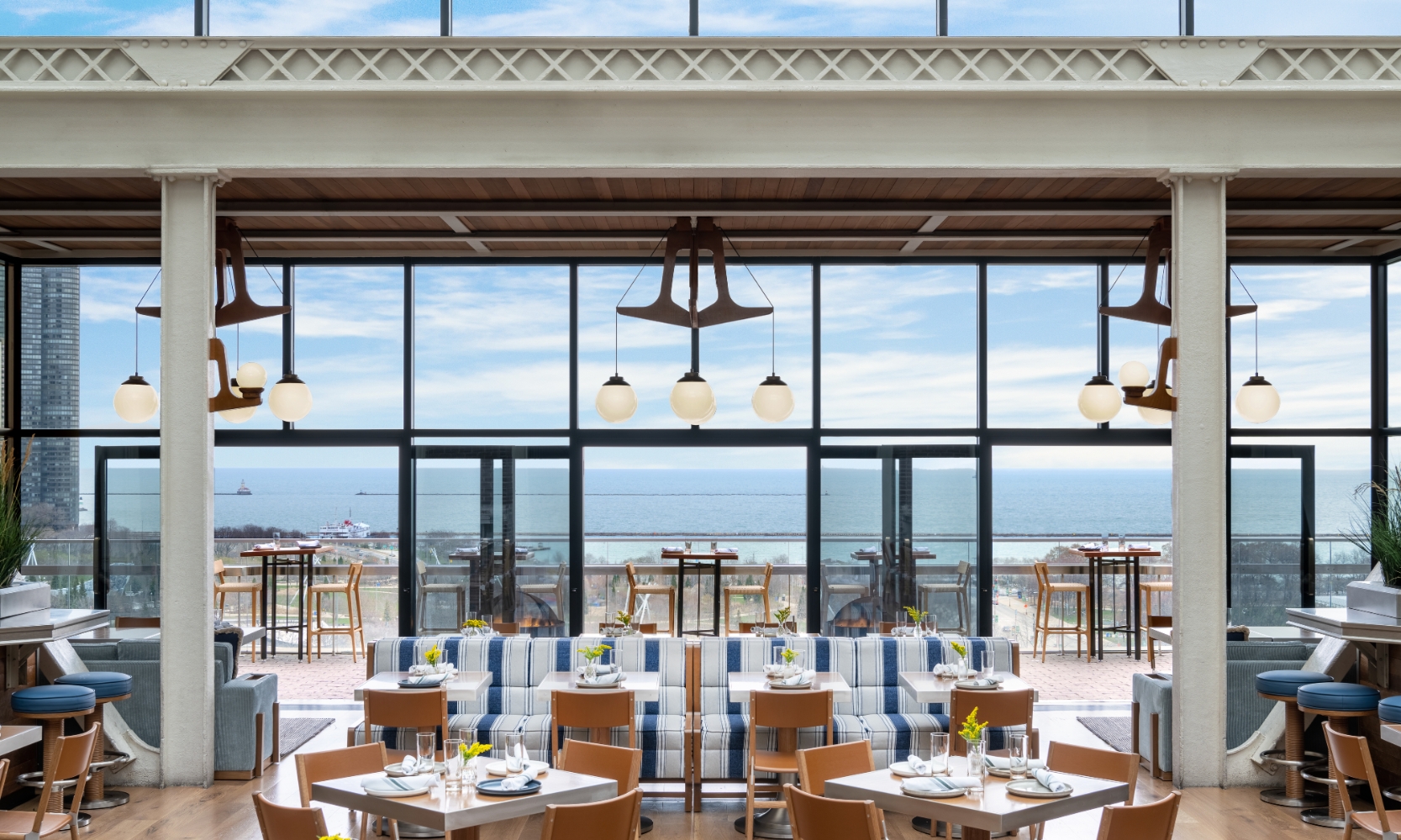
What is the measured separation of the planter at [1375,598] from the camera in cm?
630

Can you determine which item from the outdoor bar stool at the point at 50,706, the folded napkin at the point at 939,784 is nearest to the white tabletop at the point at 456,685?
the outdoor bar stool at the point at 50,706

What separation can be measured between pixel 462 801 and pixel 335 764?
78cm

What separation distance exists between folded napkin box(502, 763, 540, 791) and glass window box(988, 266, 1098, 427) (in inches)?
258

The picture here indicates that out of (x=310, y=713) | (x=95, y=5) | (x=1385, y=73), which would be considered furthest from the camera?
(x=310, y=713)

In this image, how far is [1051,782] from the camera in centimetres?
446

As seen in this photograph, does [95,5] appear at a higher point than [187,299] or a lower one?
higher

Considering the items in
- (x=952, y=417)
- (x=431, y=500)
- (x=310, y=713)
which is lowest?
(x=310, y=713)

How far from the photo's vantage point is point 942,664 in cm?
701

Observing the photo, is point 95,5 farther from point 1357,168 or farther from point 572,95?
point 1357,168

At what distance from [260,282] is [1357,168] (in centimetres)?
878

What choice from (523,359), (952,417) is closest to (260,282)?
(523,359)

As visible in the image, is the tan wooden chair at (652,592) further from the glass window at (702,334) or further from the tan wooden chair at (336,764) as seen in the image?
the tan wooden chair at (336,764)

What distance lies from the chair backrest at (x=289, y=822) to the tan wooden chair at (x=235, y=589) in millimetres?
7801

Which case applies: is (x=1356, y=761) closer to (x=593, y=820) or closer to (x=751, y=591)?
(x=593, y=820)
